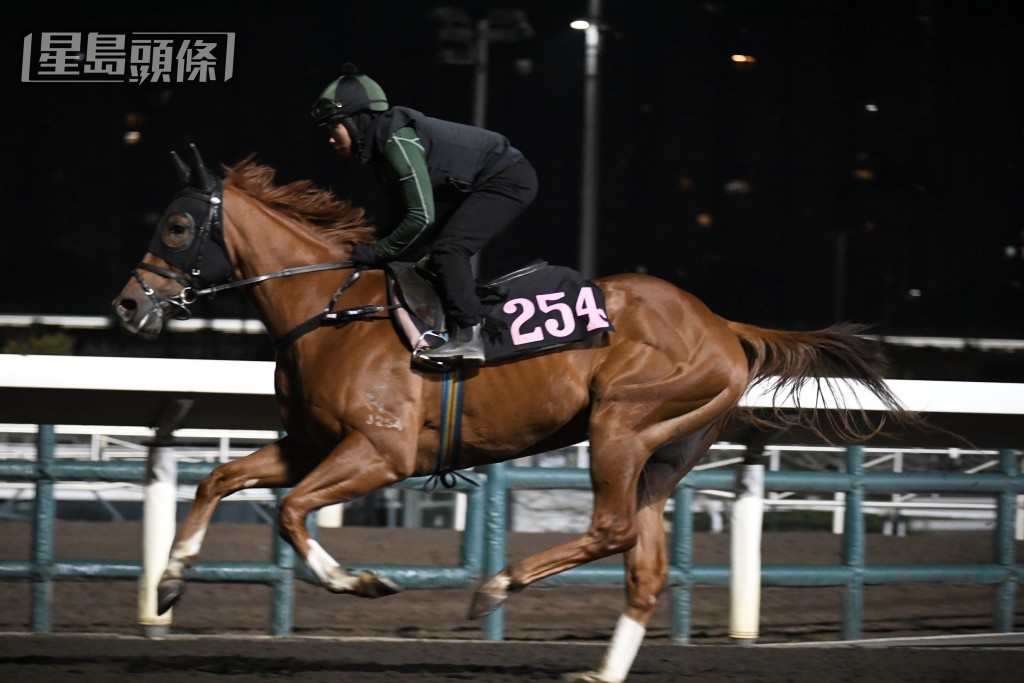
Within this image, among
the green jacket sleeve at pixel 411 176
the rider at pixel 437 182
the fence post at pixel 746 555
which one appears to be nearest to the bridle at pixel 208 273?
the rider at pixel 437 182

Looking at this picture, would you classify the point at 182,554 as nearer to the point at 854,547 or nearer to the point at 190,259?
the point at 190,259

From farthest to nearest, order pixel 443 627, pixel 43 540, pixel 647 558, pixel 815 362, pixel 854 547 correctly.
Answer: pixel 443 627 → pixel 854 547 → pixel 43 540 → pixel 815 362 → pixel 647 558

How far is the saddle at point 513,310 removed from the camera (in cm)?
398

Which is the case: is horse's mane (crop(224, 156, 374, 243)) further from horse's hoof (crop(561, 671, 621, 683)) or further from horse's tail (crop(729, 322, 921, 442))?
horse's hoof (crop(561, 671, 621, 683))

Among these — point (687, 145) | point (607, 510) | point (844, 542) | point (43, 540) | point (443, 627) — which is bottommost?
point (443, 627)

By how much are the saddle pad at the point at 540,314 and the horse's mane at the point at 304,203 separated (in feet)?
1.92

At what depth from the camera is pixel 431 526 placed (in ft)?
32.6

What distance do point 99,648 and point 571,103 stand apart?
35.8 ft

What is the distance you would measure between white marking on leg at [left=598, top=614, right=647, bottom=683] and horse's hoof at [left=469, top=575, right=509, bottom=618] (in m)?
0.45

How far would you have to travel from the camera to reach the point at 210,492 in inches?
156

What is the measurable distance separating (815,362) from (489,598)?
1.56m

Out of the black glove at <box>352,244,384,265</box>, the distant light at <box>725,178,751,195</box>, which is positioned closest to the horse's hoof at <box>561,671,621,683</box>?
the black glove at <box>352,244,384,265</box>

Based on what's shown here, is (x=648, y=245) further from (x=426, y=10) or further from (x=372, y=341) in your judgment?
(x=372, y=341)

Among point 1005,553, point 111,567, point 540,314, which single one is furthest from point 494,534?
point 1005,553
